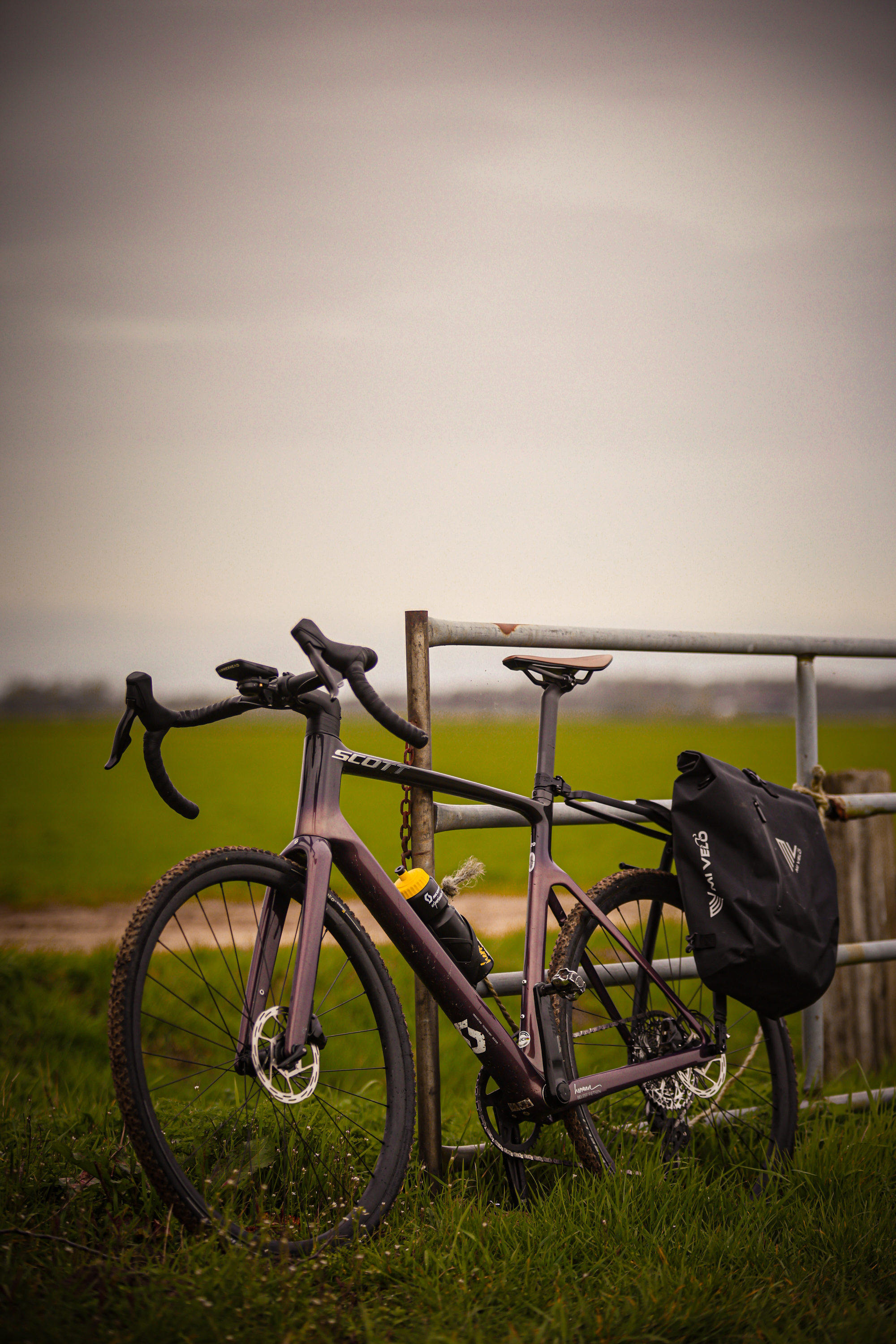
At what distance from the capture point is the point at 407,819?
7.24ft

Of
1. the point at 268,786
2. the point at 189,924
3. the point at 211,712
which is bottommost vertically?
the point at 189,924

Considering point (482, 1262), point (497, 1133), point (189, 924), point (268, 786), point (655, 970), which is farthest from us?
point (268, 786)

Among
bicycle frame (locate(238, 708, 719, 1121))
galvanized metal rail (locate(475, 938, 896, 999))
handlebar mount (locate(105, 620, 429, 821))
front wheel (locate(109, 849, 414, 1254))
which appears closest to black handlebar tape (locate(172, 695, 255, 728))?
handlebar mount (locate(105, 620, 429, 821))

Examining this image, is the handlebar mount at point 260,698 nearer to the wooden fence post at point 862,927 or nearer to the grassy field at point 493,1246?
the grassy field at point 493,1246

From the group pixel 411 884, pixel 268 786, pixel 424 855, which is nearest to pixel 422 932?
pixel 411 884

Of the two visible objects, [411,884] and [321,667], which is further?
[411,884]

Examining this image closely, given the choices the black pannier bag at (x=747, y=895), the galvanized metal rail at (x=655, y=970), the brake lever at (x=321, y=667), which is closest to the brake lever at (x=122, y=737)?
the brake lever at (x=321, y=667)

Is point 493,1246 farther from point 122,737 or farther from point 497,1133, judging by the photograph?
point 122,737

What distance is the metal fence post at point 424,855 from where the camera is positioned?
214cm

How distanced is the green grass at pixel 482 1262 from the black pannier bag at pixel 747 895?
452mm

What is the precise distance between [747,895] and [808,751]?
839 millimetres

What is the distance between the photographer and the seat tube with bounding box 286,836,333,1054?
164cm

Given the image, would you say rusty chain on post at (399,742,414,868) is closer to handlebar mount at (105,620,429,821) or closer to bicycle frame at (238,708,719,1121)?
bicycle frame at (238,708,719,1121)

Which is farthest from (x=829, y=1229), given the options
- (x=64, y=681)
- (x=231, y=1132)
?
(x=64, y=681)
